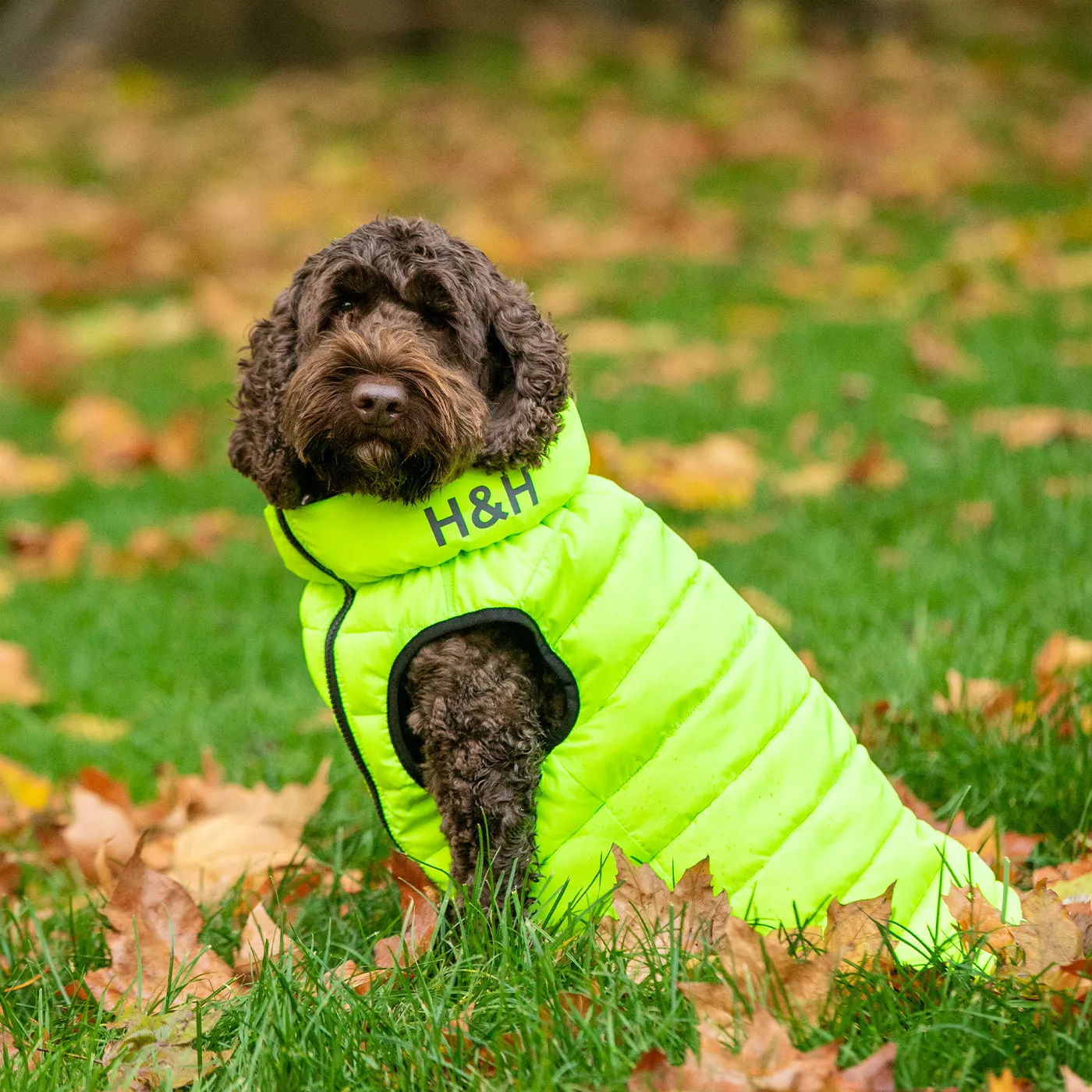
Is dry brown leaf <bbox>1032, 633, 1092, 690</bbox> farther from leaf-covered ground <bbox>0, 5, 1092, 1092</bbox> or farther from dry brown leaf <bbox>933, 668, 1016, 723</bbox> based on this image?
dry brown leaf <bbox>933, 668, 1016, 723</bbox>

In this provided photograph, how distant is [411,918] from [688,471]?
141 inches

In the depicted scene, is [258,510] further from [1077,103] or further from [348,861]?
[1077,103]

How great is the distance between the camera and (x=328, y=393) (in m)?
2.74

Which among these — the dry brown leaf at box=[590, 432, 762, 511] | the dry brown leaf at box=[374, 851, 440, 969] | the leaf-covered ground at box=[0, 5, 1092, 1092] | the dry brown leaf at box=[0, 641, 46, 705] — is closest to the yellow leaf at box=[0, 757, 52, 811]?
the leaf-covered ground at box=[0, 5, 1092, 1092]

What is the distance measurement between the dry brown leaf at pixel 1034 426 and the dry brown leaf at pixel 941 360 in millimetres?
796

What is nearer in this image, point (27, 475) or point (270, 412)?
point (270, 412)

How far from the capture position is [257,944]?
297cm

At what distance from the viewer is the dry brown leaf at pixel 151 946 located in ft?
9.19

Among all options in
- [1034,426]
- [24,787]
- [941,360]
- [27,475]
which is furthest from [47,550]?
[941,360]

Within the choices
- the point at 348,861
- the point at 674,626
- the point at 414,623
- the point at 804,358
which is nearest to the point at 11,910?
the point at 348,861

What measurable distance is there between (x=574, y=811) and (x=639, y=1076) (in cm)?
71

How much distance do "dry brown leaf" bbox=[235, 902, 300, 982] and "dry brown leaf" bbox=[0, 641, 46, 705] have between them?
220 centimetres

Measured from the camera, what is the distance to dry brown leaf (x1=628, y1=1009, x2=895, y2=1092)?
2.15m

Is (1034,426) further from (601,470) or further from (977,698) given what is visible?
(977,698)
